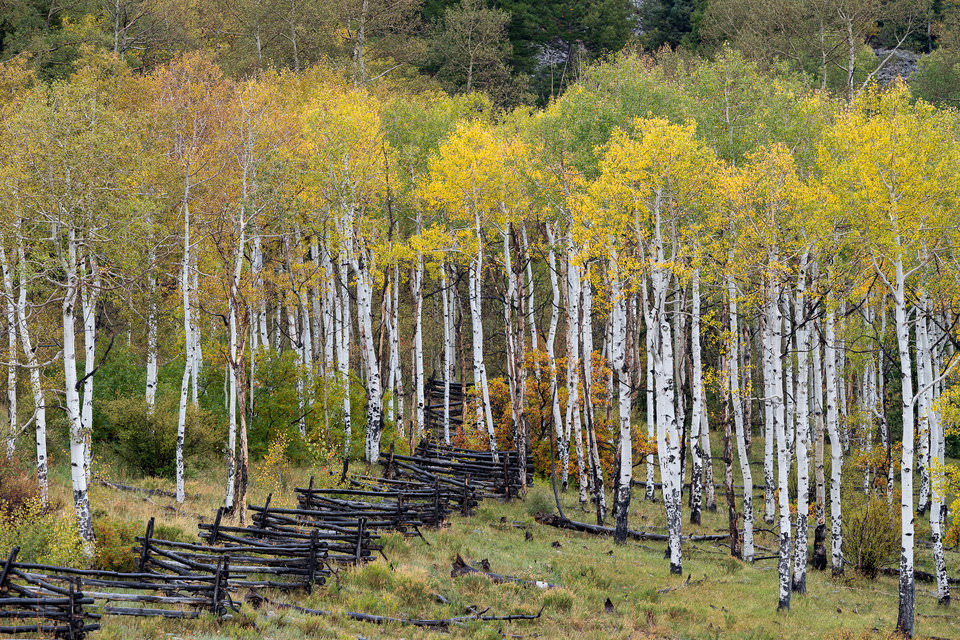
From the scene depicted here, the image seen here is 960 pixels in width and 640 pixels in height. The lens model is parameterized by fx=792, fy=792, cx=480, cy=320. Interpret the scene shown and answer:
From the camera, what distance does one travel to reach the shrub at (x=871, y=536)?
20156mm

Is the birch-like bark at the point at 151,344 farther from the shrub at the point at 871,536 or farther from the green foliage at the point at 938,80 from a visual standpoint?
the green foliage at the point at 938,80

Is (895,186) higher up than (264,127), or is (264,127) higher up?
(264,127)

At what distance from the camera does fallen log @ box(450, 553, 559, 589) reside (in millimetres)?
14984

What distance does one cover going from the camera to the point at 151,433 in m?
22.2

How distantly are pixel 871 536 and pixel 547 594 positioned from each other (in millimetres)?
10636

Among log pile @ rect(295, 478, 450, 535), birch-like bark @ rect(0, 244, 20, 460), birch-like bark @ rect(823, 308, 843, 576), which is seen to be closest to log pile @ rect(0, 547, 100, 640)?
birch-like bark @ rect(0, 244, 20, 460)

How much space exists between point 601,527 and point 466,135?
1206 centimetres

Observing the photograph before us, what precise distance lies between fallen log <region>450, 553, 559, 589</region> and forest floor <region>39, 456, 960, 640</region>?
0.17 metres

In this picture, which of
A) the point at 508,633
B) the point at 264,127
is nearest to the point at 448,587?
the point at 508,633

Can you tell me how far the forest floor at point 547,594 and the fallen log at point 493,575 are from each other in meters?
0.17

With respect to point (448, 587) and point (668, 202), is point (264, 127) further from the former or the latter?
point (448, 587)

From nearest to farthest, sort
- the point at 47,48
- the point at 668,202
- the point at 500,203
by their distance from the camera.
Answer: the point at 668,202
the point at 500,203
the point at 47,48

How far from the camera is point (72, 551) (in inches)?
490

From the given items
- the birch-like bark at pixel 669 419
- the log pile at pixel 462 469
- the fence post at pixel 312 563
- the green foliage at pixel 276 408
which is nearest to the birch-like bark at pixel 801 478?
the birch-like bark at pixel 669 419
